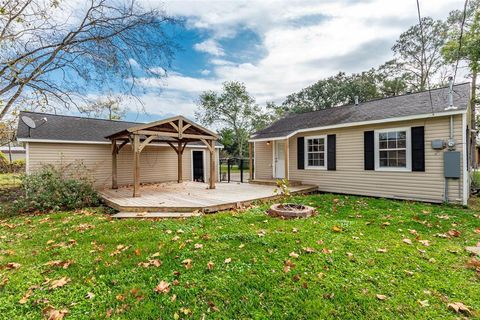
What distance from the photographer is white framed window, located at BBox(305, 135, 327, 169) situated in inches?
377

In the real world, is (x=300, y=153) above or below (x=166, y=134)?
below

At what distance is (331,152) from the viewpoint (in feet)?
30.5

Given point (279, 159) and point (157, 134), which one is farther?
point (279, 159)

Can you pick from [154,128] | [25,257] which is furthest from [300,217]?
[154,128]

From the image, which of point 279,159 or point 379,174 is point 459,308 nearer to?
point 379,174

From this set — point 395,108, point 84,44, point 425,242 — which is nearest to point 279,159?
point 395,108

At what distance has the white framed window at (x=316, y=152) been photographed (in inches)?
377

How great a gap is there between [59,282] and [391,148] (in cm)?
904

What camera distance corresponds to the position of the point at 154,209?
6.02 meters

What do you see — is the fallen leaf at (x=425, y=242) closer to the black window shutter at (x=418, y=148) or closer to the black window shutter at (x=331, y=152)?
the black window shutter at (x=418, y=148)

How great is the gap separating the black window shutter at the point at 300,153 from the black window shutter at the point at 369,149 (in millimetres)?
2433

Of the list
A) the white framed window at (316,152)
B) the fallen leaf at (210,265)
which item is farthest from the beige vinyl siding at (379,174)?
the fallen leaf at (210,265)

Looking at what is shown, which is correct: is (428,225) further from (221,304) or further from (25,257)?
(25,257)

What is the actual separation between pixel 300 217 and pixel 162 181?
8.62 meters
